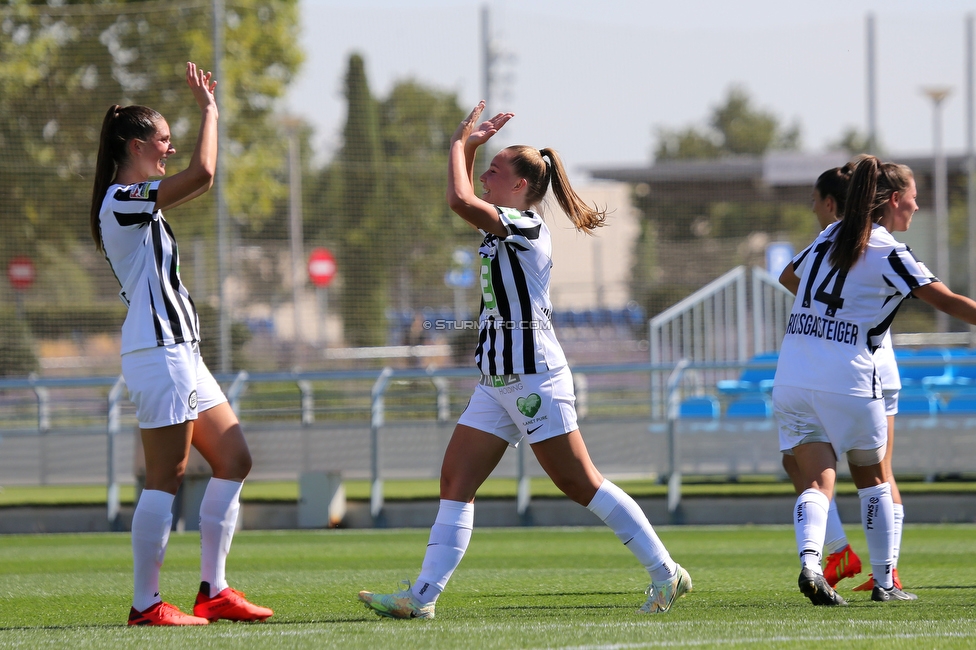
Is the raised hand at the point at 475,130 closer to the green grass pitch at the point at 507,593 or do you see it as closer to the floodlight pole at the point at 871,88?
the green grass pitch at the point at 507,593

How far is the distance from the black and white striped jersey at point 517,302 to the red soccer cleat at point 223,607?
129cm

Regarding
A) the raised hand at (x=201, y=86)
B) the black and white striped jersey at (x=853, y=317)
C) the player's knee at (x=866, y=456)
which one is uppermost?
the raised hand at (x=201, y=86)

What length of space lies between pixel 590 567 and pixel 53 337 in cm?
1453

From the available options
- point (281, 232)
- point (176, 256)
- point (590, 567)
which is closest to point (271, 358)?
point (281, 232)

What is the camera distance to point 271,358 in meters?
19.1

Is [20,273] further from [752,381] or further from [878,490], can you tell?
[878,490]

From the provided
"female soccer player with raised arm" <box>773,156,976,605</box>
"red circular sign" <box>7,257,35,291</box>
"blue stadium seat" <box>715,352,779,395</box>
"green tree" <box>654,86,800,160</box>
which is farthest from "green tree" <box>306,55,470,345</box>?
"green tree" <box>654,86,800,160</box>

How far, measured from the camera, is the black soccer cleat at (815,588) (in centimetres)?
455

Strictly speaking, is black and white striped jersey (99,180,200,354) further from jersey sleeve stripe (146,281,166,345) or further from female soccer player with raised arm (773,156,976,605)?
female soccer player with raised arm (773,156,976,605)

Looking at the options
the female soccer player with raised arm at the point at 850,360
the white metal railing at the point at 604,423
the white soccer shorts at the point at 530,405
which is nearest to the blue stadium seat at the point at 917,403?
the white metal railing at the point at 604,423

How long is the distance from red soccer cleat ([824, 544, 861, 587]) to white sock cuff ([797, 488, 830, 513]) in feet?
2.54

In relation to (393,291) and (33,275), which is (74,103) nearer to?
(33,275)

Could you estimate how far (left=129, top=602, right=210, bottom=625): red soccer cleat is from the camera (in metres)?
4.39

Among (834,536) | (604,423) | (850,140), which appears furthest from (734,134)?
(834,536)
